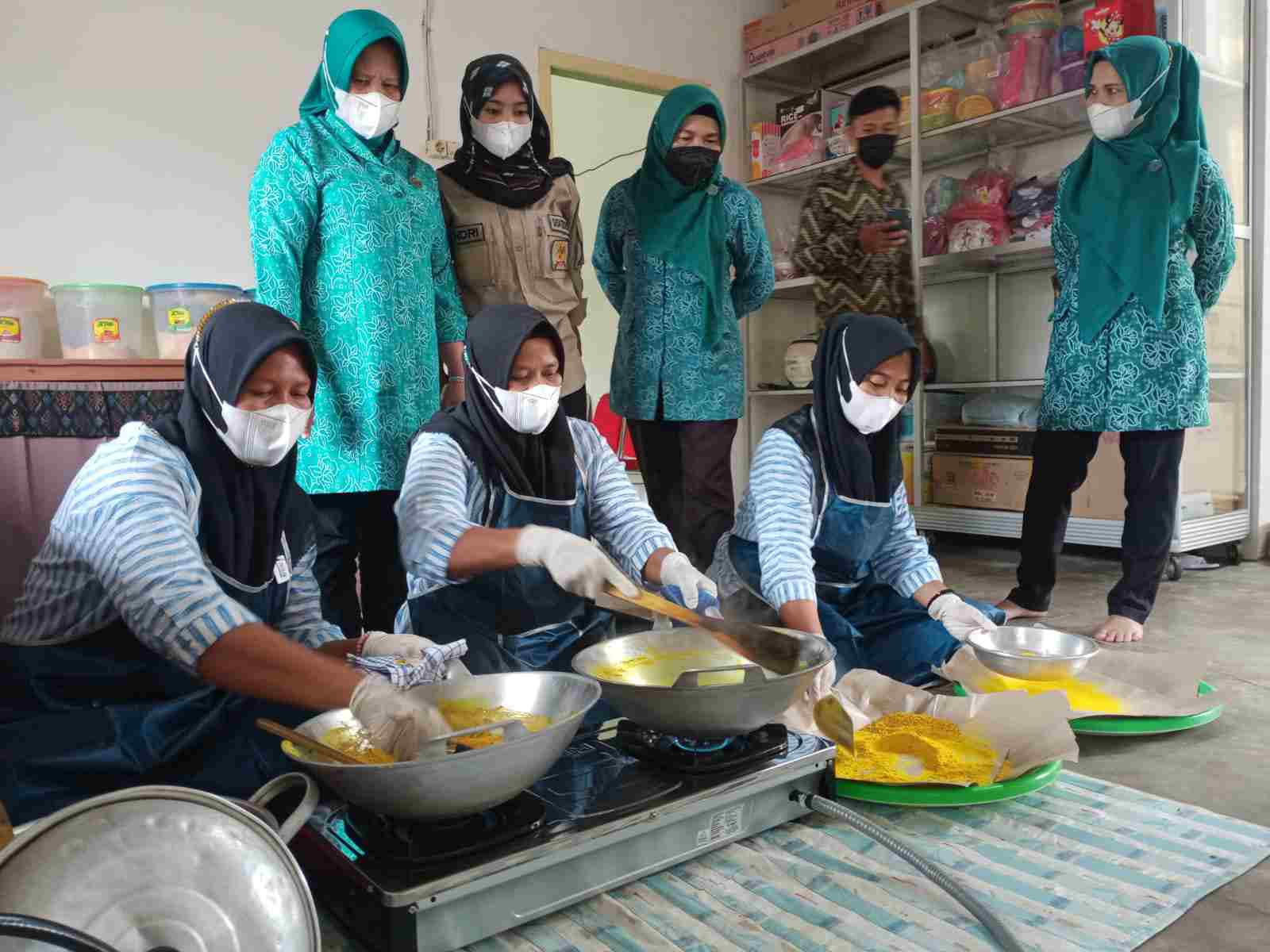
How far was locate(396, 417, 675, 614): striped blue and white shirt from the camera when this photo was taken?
66.4 inches

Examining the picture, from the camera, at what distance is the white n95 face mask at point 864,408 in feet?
6.62

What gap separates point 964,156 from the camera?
4.52 meters

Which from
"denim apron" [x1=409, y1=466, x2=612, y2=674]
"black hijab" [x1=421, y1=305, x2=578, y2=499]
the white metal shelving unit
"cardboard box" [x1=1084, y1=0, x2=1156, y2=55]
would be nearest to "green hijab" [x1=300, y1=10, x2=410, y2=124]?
"black hijab" [x1=421, y1=305, x2=578, y2=499]

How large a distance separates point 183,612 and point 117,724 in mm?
245

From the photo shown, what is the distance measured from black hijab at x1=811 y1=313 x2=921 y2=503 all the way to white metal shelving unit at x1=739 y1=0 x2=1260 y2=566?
54.8 inches

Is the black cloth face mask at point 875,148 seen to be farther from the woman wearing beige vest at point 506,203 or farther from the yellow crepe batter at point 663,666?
the yellow crepe batter at point 663,666

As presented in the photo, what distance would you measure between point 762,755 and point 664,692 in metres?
0.18

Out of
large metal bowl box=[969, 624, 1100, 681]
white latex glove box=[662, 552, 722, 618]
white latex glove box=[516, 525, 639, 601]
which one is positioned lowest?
large metal bowl box=[969, 624, 1100, 681]

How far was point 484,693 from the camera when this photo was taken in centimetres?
126

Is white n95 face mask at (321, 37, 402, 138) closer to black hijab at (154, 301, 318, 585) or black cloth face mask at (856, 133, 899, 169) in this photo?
black hijab at (154, 301, 318, 585)

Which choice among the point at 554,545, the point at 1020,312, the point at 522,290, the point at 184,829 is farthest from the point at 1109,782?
the point at 1020,312

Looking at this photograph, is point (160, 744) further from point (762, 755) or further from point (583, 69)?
point (583, 69)

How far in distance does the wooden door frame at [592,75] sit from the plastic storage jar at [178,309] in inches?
68.6

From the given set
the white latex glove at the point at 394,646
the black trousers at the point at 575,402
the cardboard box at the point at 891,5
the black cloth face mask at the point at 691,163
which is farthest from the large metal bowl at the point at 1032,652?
the cardboard box at the point at 891,5
